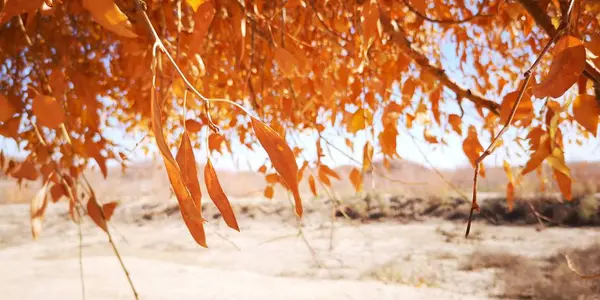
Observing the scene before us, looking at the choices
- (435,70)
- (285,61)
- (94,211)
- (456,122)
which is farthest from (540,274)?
(94,211)

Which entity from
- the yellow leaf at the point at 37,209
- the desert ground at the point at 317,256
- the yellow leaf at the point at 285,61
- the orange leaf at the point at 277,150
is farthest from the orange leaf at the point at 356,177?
the orange leaf at the point at 277,150

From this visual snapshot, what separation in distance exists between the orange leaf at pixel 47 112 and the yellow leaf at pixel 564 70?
52cm

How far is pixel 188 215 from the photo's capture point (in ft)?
0.83

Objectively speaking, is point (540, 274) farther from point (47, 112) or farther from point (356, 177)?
point (47, 112)

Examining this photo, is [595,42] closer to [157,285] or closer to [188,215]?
[188,215]

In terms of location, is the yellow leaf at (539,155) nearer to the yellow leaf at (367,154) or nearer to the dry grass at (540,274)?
the yellow leaf at (367,154)

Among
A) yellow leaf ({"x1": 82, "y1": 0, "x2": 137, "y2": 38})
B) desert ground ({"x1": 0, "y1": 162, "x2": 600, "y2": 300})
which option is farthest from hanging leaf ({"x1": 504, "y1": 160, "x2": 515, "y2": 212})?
yellow leaf ({"x1": 82, "y1": 0, "x2": 137, "y2": 38})

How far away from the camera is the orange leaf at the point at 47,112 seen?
510 mm

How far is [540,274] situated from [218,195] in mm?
2180

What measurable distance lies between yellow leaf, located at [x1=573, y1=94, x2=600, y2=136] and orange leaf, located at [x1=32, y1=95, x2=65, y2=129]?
25.3 inches

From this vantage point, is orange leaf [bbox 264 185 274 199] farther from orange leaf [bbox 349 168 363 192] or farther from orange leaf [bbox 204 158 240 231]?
orange leaf [bbox 204 158 240 231]

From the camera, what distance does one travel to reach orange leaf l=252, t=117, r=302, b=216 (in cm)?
27

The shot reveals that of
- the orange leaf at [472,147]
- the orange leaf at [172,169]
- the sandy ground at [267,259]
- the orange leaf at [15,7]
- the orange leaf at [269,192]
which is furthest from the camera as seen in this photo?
the sandy ground at [267,259]

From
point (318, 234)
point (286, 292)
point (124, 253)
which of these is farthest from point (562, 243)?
point (124, 253)
